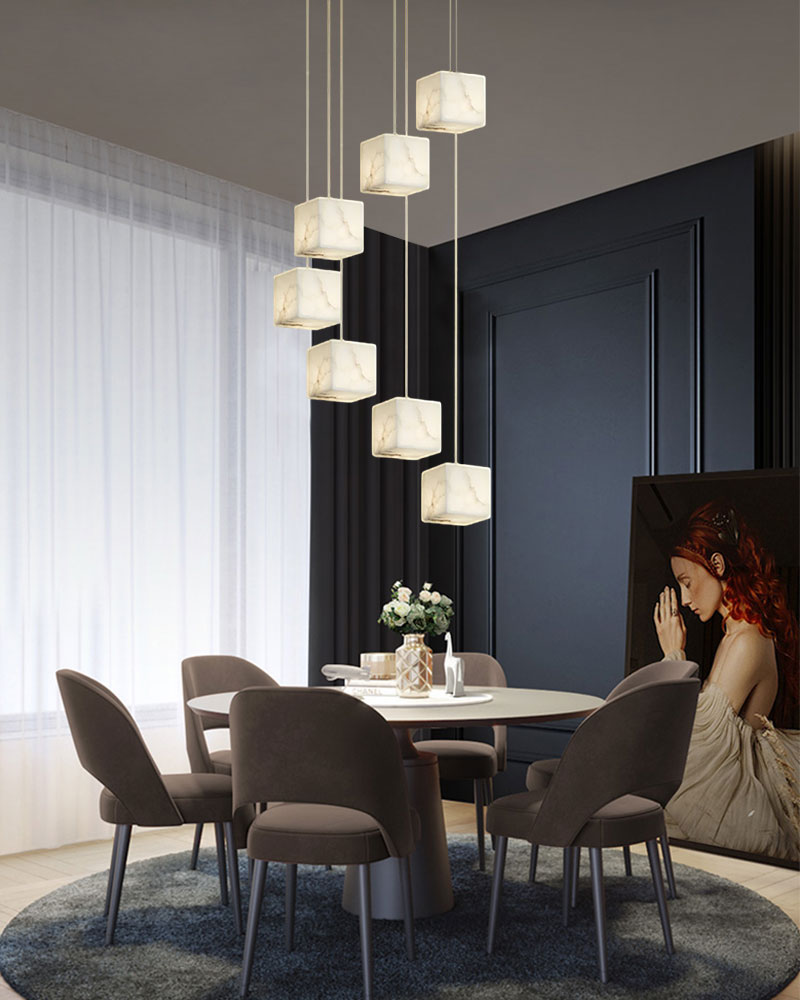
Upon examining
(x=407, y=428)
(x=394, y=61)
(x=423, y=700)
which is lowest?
(x=423, y=700)

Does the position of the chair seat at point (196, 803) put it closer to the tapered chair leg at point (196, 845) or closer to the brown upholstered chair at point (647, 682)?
the tapered chair leg at point (196, 845)

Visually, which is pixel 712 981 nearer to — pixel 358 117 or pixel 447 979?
pixel 447 979

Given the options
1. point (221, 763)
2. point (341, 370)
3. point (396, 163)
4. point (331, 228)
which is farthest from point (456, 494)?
point (221, 763)

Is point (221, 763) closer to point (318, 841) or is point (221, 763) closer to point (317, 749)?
point (318, 841)

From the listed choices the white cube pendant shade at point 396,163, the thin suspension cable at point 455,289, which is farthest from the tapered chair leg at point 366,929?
the thin suspension cable at point 455,289

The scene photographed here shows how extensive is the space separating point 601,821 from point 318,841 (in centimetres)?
81

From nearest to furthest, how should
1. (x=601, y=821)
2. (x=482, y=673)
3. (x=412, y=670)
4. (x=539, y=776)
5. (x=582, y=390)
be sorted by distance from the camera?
(x=601, y=821) < (x=412, y=670) < (x=539, y=776) < (x=482, y=673) < (x=582, y=390)

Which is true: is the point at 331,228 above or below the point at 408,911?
above

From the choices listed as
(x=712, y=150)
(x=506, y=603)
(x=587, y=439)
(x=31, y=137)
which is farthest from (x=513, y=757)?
(x=31, y=137)

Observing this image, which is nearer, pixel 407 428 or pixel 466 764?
pixel 407 428

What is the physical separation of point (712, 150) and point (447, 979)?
11.3 ft

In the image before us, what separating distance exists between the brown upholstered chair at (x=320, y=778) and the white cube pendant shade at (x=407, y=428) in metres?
0.89

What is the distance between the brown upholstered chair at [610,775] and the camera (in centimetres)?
296

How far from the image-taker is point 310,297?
3375mm
